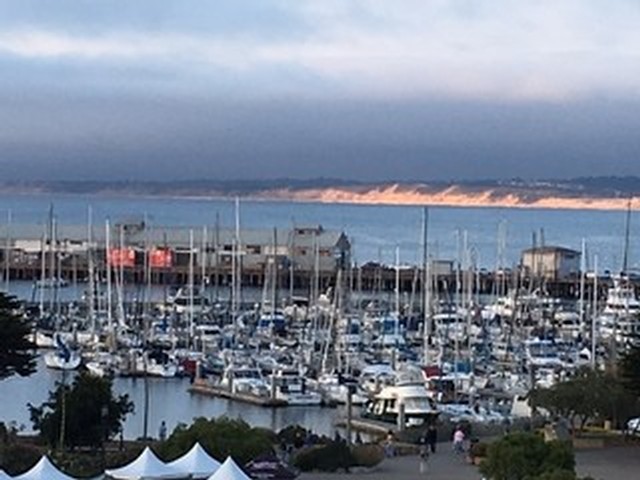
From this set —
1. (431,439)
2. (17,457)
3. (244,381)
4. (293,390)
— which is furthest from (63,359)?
(17,457)

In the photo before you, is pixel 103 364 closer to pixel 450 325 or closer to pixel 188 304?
pixel 450 325

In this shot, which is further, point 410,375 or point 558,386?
point 410,375

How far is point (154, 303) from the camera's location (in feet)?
311

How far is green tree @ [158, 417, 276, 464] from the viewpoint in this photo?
31141mm

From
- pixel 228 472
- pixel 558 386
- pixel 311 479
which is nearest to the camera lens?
pixel 228 472

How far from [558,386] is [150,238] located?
84260 mm

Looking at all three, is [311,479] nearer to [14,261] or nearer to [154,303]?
[154,303]

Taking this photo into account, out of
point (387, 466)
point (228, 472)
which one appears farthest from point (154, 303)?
point (228, 472)

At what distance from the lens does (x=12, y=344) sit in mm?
37656

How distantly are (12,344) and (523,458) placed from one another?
14.3 meters

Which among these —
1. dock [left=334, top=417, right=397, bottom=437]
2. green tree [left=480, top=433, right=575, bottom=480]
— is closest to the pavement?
green tree [left=480, top=433, right=575, bottom=480]

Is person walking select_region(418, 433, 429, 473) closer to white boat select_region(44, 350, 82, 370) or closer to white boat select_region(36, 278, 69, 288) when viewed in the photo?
white boat select_region(44, 350, 82, 370)

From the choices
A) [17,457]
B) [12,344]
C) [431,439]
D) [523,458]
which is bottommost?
[431,439]

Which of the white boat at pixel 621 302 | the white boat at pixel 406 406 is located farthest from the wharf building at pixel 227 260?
the white boat at pixel 406 406
